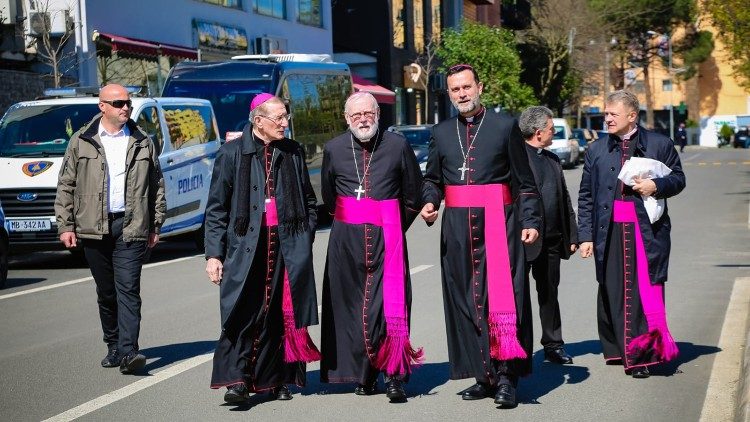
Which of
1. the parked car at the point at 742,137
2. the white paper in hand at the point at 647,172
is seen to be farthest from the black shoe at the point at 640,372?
the parked car at the point at 742,137

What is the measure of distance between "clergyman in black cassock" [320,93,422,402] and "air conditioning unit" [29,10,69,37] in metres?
16.0

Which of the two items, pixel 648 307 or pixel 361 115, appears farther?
pixel 648 307

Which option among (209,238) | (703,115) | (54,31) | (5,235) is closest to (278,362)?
(209,238)

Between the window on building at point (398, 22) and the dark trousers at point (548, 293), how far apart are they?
125 feet

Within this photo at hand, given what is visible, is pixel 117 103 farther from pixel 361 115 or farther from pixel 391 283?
pixel 391 283

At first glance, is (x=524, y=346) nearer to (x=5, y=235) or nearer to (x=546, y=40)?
(x=5, y=235)

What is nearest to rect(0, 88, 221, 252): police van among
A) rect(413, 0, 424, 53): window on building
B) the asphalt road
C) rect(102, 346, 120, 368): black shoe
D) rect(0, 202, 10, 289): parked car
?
the asphalt road

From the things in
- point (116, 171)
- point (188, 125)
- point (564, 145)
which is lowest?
point (564, 145)

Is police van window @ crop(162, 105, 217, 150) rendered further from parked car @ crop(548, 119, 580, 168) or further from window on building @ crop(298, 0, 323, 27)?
parked car @ crop(548, 119, 580, 168)

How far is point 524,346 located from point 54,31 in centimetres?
1841

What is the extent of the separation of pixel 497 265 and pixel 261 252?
4.44 feet

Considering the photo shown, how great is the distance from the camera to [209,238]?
23.5 ft

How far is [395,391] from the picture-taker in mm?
Answer: 7090

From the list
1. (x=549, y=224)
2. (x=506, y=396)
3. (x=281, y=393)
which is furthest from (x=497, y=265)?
(x=549, y=224)
